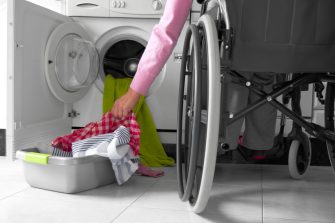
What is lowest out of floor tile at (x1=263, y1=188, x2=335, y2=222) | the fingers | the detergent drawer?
floor tile at (x1=263, y1=188, x2=335, y2=222)

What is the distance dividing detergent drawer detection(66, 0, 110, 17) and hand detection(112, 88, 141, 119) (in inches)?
41.3

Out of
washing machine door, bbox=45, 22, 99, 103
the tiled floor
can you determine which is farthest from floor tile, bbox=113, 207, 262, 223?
washing machine door, bbox=45, 22, 99, 103

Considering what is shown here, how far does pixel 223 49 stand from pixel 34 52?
46.5 inches

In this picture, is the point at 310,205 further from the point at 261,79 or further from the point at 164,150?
the point at 164,150

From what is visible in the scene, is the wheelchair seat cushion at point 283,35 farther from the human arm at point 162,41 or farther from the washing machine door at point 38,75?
the washing machine door at point 38,75

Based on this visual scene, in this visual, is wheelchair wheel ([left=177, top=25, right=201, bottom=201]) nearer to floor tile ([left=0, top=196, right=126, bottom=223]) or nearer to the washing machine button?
floor tile ([left=0, top=196, right=126, bottom=223])

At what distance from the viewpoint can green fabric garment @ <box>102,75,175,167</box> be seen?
2.48m

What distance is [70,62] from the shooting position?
254 cm

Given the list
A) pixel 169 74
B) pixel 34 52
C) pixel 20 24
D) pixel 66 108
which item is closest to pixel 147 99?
pixel 169 74

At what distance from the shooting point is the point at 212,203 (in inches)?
63.4

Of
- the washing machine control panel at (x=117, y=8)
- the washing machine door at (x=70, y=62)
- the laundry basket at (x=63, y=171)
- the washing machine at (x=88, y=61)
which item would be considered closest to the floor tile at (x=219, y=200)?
the laundry basket at (x=63, y=171)

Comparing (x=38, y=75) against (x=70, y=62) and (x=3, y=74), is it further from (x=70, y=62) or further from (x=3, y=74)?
(x=3, y=74)

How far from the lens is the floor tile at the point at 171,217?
138 centimetres

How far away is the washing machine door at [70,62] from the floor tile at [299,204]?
1291mm
